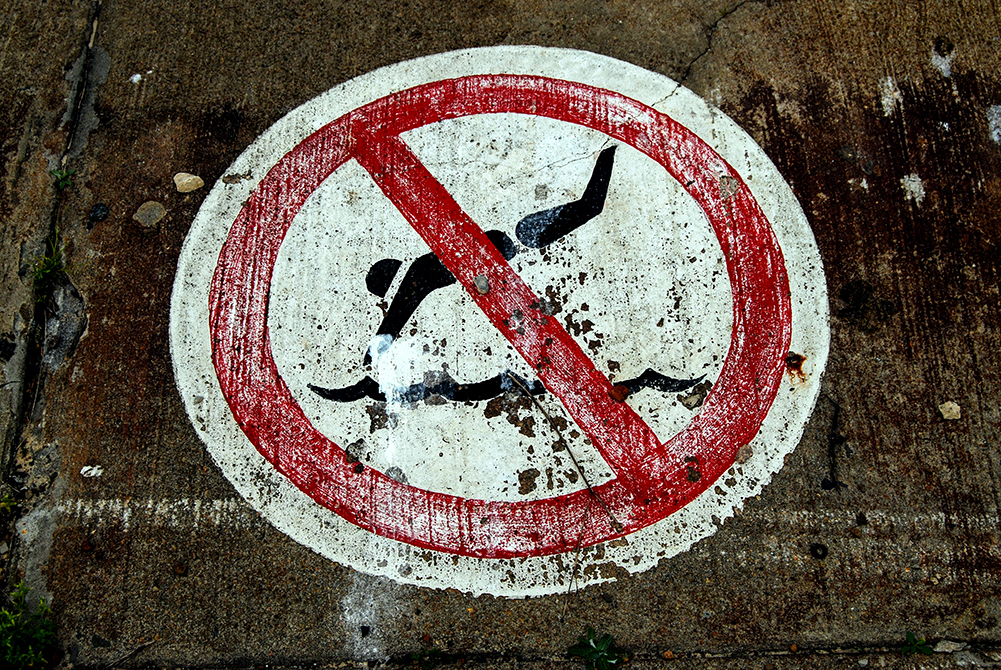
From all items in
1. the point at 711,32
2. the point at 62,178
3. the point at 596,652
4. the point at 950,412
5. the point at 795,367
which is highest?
the point at 711,32

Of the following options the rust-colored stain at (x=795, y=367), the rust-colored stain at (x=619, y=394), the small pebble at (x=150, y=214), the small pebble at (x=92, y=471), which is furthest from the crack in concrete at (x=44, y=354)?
the rust-colored stain at (x=795, y=367)

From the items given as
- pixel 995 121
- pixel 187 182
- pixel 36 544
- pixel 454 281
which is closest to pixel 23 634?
pixel 36 544

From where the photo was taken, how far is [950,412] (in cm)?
220

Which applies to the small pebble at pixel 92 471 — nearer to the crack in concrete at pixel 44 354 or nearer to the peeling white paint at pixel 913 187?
the crack in concrete at pixel 44 354

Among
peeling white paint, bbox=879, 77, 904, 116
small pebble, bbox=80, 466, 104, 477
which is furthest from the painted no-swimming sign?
peeling white paint, bbox=879, 77, 904, 116

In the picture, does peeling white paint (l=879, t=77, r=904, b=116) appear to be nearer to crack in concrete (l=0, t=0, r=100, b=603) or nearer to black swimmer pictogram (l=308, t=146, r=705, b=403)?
black swimmer pictogram (l=308, t=146, r=705, b=403)

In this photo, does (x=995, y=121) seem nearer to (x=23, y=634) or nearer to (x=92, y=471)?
(x=92, y=471)

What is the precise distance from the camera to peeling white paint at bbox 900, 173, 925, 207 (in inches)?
93.4

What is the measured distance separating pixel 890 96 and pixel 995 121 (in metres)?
0.45

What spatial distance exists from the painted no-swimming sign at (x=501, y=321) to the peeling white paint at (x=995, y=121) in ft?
3.18

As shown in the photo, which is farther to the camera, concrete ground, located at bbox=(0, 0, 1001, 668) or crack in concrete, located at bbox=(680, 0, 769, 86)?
crack in concrete, located at bbox=(680, 0, 769, 86)

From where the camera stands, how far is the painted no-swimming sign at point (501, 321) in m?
2.11

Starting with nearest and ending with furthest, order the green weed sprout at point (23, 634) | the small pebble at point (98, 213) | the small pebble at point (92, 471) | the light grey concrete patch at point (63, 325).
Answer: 1. the green weed sprout at point (23, 634)
2. the small pebble at point (92, 471)
3. the light grey concrete patch at point (63, 325)
4. the small pebble at point (98, 213)

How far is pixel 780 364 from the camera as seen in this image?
221cm
